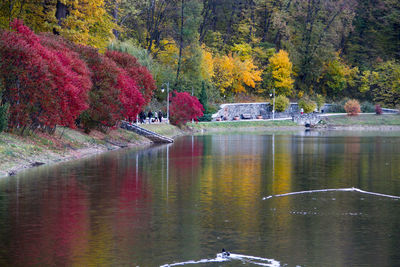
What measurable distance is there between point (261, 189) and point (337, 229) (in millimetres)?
9275

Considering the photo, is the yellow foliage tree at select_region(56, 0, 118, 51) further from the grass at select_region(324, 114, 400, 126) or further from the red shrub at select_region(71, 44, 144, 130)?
the grass at select_region(324, 114, 400, 126)

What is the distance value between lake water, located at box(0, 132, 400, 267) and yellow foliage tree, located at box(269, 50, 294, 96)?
84.1 meters

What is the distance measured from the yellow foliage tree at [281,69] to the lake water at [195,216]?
84.1m

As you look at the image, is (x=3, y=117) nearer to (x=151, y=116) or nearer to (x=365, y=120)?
(x=151, y=116)

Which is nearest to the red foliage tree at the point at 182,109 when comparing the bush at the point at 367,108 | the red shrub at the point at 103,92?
the red shrub at the point at 103,92

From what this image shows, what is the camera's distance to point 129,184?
2942 cm

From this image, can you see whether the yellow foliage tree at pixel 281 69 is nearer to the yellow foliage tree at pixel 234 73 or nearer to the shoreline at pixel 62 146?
the yellow foliage tree at pixel 234 73

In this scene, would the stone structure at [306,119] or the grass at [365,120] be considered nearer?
the grass at [365,120]

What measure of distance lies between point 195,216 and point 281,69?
10297 cm

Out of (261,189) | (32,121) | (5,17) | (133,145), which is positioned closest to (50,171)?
(32,121)

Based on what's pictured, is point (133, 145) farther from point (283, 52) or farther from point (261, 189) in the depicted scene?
point (283, 52)

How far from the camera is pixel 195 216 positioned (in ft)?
68.6

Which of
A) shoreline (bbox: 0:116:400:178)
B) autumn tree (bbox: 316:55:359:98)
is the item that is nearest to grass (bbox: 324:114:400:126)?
autumn tree (bbox: 316:55:359:98)

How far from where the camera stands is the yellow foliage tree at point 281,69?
12181cm
